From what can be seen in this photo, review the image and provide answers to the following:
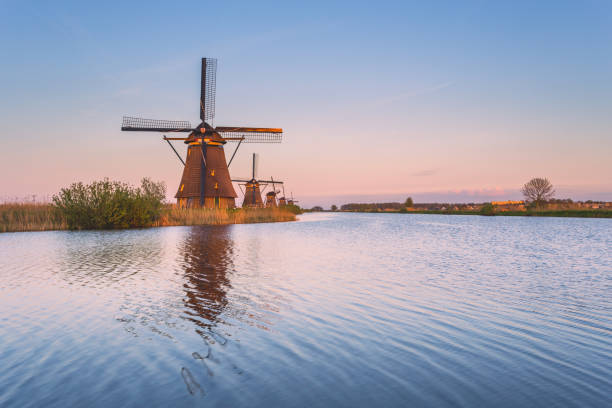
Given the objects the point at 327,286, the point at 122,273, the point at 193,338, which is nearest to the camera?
the point at 193,338

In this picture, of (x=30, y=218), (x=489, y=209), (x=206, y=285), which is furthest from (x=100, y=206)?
(x=489, y=209)

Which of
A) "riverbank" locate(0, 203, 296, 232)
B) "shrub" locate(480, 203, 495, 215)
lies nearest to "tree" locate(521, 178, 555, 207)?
"shrub" locate(480, 203, 495, 215)

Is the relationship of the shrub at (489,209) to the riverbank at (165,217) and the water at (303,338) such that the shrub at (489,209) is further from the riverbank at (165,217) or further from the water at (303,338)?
the water at (303,338)

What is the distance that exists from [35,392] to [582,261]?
1262 cm

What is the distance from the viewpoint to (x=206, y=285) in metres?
7.02

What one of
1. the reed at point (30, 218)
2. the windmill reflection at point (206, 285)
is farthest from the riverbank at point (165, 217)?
the windmill reflection at point (206, 285)

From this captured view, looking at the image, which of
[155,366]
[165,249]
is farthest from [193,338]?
[165,249]

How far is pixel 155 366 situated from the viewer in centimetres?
332

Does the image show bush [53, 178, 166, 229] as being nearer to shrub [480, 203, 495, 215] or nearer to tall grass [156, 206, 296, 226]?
tall grass [156, 206, 296, 226]

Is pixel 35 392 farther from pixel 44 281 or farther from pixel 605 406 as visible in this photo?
pixel 44 281

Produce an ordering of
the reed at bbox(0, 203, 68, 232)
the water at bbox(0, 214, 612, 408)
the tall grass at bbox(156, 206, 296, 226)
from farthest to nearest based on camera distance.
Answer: the tall grass at bbox(156, 206, 296, 226) → the reed at bbox(0, 203, 68, 232) → the water at bbox(0, 214, 612, 408)

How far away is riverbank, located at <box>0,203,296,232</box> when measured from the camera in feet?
70.1

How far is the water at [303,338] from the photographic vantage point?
9.34ft

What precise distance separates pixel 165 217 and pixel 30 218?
781 centimetres
